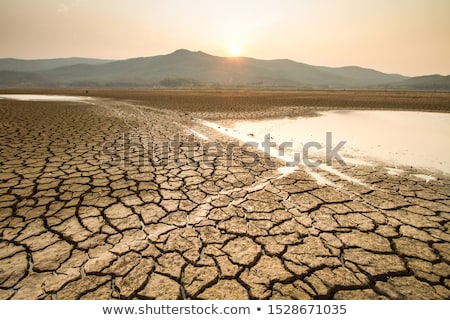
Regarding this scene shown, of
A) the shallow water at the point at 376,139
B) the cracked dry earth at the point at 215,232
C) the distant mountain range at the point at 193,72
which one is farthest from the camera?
the distant mountain range at the point at 193,72

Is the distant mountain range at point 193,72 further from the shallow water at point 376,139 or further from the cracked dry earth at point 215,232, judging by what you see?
the cracked dry earth at point 215,232

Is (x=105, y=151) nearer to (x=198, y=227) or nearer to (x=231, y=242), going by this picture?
(x=198, y=227)

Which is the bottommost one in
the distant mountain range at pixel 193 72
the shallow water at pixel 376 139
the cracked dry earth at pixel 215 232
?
the cracked dry earth at pixel 215 232

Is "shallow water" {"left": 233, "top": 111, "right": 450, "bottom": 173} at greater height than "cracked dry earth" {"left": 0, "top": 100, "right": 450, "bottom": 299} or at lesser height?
greater

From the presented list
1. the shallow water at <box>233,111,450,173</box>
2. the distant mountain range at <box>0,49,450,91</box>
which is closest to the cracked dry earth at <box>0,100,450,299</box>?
the shallow water at <box>233,111,450,173</box>

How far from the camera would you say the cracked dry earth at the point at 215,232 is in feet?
5.39

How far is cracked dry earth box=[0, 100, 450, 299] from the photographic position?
5.39 ft

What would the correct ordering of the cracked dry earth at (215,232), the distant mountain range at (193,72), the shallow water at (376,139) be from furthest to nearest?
the distant mountain range at (193,72) < the shallow water at (376,139) < the cracked dry earth at (215,232)

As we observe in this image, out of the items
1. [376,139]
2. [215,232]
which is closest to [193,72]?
[376,139]

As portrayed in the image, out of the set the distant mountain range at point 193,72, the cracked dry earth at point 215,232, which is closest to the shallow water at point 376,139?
the cracked dry earth at point 215,232

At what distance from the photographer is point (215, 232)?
2.26m

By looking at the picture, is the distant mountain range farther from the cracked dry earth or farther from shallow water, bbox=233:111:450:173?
the cracked dry earth
